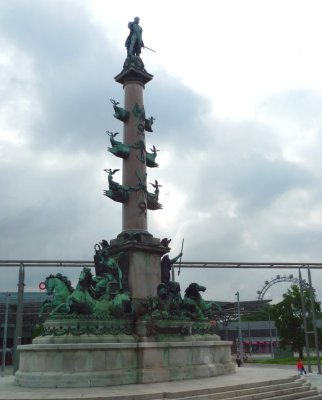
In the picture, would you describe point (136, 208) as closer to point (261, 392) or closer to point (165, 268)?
point (165, 268)

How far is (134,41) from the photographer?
24.9 m

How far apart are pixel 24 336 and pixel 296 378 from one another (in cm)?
6345

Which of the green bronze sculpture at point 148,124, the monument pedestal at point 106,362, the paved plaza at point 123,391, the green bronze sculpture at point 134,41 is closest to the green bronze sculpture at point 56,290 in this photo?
the monument pedestal at point 106,362

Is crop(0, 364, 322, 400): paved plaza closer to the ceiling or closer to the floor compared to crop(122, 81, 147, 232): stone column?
closer to the floor

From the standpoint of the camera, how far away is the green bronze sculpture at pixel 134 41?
24828mm

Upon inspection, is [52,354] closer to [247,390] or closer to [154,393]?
[154,393]

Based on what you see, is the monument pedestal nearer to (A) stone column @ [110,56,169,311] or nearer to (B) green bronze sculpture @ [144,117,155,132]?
(A) stone column @ [110,56,169,311]

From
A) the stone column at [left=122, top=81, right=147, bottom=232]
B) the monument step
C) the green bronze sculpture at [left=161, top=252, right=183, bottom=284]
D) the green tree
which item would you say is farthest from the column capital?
the green tree

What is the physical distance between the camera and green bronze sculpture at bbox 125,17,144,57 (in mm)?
24828

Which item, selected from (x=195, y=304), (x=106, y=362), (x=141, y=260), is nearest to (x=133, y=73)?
(x=141, y=260)

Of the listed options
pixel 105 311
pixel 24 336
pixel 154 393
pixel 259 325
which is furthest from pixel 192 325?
pixel 259 325

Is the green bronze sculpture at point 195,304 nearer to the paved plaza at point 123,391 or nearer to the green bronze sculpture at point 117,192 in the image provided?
the paved plaza at point 123,391

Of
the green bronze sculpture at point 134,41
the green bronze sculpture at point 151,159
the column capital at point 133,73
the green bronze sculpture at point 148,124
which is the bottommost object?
the green bronze sculpture at point 151,159

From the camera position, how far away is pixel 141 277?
19.4 metres
